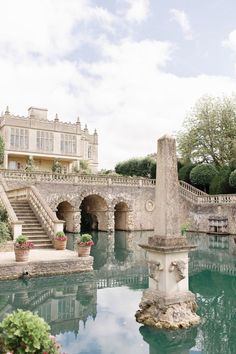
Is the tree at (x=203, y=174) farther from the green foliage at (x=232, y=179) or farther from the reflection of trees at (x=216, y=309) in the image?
the reflection of trees at (x=216, y=309)

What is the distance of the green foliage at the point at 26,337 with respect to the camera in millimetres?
4074

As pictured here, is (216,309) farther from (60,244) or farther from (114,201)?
(114,201)

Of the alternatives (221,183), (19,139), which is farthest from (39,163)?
(221,183)

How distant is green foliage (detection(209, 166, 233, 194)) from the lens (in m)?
30.6

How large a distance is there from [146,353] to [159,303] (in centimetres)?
121

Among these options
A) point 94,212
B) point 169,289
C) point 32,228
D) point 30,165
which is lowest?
point 169,289

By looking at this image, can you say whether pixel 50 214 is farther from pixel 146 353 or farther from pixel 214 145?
pixel 214 145

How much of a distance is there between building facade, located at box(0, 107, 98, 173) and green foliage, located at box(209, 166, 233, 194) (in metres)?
17.5

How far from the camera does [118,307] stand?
9109mm

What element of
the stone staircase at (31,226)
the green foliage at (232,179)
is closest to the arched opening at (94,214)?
the green foliage at (232,179)

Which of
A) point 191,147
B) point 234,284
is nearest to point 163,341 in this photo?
point 234,284

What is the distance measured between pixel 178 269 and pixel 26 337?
404 centimetres

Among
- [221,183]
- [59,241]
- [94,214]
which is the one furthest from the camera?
[94,214]

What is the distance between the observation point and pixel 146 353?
6.38 meters
